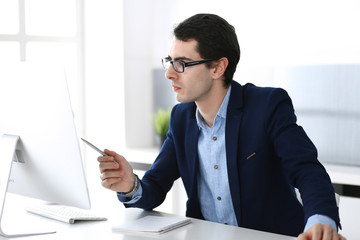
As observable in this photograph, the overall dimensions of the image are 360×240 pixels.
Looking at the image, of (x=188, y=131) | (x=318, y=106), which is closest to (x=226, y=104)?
(x=188, y=131)

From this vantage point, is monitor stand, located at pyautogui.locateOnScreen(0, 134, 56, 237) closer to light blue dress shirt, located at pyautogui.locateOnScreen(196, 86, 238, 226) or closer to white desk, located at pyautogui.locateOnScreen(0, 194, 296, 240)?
white desk, located at pyautogui.locateOnScreen(0, 194, 296, 240)

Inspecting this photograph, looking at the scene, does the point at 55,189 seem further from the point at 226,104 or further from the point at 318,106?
the point at 318,106

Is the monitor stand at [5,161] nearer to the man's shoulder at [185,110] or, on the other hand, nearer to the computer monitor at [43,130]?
the computer monitor at [43,130]

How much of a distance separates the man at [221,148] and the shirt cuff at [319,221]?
30 centimetres

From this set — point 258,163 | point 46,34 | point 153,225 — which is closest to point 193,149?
point 258,163

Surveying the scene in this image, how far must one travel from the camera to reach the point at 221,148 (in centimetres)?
218

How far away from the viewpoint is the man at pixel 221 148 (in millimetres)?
2094

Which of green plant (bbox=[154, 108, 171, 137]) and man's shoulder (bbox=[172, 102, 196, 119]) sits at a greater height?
man's shoulder (bbox=[172, 102, 196, 119])

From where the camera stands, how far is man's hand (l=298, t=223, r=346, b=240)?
1.59m

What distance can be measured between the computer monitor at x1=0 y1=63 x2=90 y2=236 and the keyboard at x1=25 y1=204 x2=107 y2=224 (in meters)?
0.16

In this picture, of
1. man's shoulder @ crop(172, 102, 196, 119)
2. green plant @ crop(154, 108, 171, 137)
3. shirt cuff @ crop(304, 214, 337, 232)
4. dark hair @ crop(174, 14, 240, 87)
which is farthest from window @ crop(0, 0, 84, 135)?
shirt cuff @ crop(304, 214, 337, 232)

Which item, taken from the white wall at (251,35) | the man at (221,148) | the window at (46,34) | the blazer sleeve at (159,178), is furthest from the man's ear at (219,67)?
the window at (46,34)

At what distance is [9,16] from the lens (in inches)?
163

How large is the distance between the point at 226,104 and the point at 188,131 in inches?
7.6
